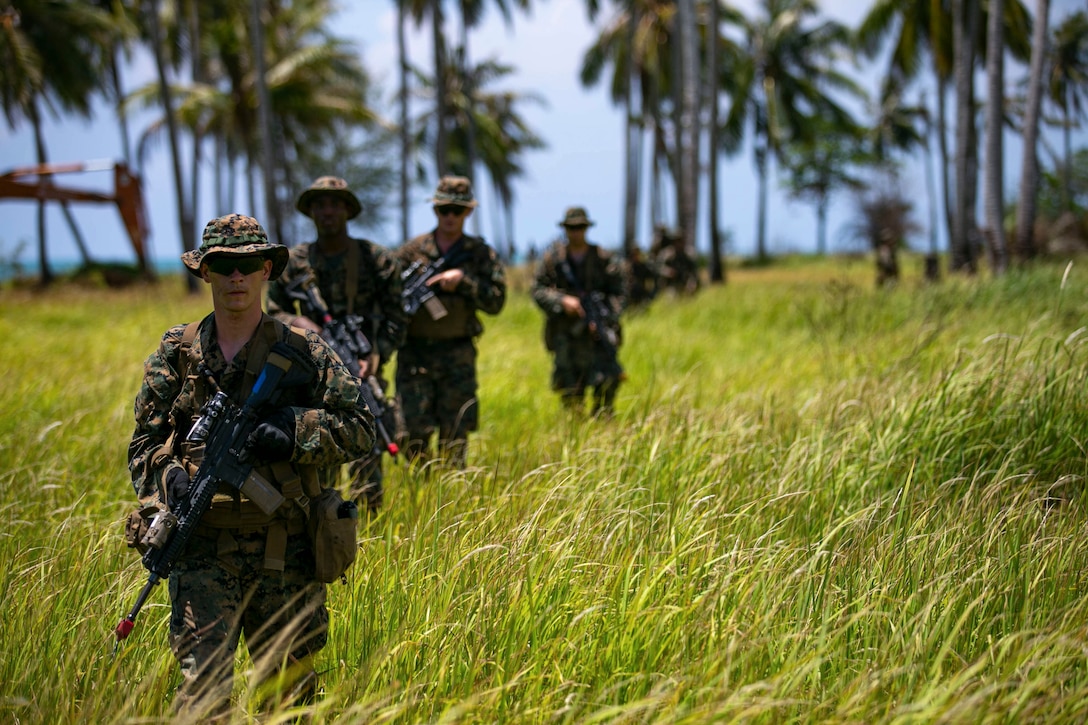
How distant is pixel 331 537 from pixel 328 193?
2448mm

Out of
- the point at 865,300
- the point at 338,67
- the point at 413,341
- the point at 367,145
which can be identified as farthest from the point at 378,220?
the point at 413,341

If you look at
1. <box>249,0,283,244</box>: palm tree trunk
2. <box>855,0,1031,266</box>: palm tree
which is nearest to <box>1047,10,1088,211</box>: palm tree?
<box>855,0,1031,266</box>: palm tree

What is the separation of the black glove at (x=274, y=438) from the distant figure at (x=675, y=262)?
13.8 metres

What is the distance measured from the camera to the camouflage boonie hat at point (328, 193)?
455 centimetres

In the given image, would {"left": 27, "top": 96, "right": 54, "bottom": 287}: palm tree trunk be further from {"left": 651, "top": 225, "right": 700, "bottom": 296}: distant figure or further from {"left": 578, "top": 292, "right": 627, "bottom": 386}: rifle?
{"left": 578, "top": 292, "right": 627, "bottom": 386}: rifle

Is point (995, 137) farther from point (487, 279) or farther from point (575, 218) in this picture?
point (487, 279)

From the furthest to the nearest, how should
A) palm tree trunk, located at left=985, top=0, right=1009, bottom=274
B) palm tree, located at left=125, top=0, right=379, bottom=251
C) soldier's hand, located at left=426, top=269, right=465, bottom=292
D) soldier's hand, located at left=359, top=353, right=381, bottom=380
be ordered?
palm tree, located at left=125, top=0, right=379, bottom=251, palm tree trunk, located at left=985, top=0, right=1009, bottom=274, soldier's hand, located at left=426, top=269, right=465, bottom=292, soldier's hand, located at left=359, top=353, right=381, bottom=380

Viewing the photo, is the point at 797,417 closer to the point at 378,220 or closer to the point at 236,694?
the point at 236,694

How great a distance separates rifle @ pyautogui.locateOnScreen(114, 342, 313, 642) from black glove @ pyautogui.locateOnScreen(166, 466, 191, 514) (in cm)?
1

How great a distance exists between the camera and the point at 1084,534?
3.22m

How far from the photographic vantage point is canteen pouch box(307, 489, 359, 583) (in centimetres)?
255

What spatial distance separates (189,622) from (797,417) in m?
3.52

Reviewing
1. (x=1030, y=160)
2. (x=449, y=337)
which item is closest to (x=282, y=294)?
(x=449, y=337)

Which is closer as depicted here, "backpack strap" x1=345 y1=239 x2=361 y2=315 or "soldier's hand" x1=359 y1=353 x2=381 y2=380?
"soldier's hand" x1=359 y1=353 x2=381 y2=380
